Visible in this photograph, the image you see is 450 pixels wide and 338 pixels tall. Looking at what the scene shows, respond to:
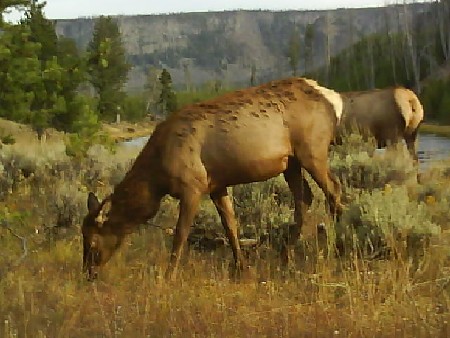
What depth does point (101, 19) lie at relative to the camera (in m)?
67.2

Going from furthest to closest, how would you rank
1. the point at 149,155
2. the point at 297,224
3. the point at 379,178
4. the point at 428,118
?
the point at 428,118 → the point at 379,178 → the point at 297,224 → the point at 149,155

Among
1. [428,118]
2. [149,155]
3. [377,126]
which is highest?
[149,155]

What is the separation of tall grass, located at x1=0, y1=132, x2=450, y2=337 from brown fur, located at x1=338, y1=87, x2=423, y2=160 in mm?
5149

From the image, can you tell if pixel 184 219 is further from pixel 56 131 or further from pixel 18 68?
pixel 56 131

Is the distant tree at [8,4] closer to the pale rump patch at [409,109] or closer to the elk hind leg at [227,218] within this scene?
the elk hind leg at [227,218]

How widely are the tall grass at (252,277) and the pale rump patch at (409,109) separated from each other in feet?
17.1

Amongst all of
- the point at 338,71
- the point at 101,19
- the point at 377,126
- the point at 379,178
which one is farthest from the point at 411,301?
the point at 338,71

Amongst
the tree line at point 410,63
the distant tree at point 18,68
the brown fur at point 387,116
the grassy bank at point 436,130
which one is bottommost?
the grassy bank at point 436,130

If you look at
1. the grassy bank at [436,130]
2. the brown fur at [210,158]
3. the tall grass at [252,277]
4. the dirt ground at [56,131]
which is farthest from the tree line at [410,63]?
the brown fur at [210,158]

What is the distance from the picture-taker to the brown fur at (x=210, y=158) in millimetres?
7191

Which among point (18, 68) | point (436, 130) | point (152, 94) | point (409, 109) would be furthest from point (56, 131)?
point (152, 94)

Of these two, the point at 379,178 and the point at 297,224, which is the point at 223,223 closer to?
the point at 297,224

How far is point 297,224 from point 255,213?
821 mm

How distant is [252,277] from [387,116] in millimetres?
9514
